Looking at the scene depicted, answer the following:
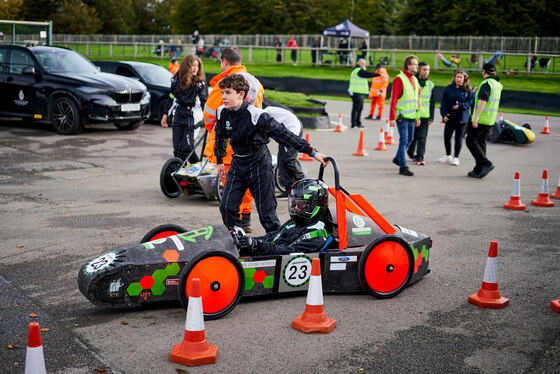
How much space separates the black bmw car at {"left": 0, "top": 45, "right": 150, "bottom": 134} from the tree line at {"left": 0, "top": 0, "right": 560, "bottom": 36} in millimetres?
40150

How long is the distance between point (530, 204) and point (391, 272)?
16.5 feet

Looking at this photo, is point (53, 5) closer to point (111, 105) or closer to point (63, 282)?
point (111, 105)

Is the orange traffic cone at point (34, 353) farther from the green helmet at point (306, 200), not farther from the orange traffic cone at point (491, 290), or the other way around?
the orange traffic cone at point (491, 290)

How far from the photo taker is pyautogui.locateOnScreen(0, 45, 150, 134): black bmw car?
605 inches

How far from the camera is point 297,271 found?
18.0 ft

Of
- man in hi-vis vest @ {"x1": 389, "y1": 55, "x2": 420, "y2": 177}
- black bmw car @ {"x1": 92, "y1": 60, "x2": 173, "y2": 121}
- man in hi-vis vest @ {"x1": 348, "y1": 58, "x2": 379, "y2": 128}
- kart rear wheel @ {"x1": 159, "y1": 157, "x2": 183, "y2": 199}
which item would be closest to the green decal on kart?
kart rear wheel @ {"x1": 159, "y1": 157, "x2": 183, "y2": 199}

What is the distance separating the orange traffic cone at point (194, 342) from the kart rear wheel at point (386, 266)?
68.4 inches

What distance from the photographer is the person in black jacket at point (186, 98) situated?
9633 millimetres

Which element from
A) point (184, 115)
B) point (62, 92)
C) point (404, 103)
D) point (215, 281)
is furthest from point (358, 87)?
point (215, 281)

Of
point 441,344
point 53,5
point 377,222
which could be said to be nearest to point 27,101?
point 377,222

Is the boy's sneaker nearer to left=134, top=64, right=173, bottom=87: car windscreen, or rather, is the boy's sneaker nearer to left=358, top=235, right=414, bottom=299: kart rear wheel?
left=358, top=235, right=414, bottom=299: kart rear wheel

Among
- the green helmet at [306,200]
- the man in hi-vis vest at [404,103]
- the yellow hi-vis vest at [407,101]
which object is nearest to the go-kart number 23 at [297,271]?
the green helmet at [306,200]

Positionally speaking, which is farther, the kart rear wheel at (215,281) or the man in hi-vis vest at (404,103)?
the man in hi-vis vest at (404,103)

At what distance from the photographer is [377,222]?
19.1ft
